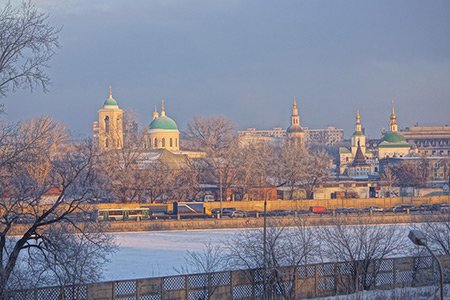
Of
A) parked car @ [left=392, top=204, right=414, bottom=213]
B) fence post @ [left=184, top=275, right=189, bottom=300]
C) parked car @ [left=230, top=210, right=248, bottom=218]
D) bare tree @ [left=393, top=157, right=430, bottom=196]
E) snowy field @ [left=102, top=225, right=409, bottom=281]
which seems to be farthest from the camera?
bare tree @ [left=393, top=157, right=430, bottom=196]

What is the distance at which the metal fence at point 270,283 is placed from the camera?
19.3m

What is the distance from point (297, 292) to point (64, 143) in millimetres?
54582

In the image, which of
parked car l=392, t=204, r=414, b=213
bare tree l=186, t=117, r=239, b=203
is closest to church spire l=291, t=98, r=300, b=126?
bare tree l=186, t=117, r=239, b=203

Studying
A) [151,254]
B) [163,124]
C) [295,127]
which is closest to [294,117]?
[295,127]

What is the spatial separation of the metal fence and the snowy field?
203 inches

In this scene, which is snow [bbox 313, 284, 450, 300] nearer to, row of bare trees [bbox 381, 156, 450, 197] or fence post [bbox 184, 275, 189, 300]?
fence post [bbox 184, 275, 189, 300]

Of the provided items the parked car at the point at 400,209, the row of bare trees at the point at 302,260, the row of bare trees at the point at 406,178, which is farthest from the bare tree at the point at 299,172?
the row of bare trees at the point at 302,260

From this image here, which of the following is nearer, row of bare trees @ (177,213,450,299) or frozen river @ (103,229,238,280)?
row of bare trees @ (177,213,450,299)

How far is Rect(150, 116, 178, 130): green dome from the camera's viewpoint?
351 feet

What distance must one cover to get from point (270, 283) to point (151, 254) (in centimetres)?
1226

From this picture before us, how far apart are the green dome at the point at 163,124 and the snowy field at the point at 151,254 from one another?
62.1 m

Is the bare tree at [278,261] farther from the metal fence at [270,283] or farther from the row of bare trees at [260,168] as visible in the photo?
the row of bare trees at [260,168]

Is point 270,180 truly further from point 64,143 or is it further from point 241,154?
point 64,143

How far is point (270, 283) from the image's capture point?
2111cm
